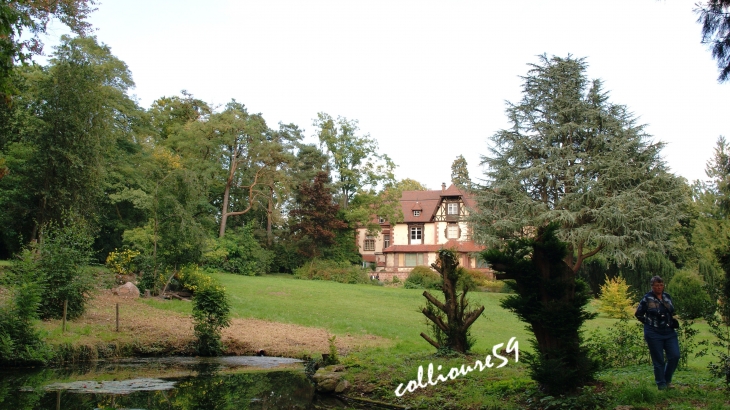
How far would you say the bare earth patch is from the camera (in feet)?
53.9

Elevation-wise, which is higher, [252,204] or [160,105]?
[160,105]

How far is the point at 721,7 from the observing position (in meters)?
7.22

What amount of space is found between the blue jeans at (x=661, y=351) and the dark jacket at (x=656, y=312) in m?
0.08

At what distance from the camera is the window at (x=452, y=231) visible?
55.7m

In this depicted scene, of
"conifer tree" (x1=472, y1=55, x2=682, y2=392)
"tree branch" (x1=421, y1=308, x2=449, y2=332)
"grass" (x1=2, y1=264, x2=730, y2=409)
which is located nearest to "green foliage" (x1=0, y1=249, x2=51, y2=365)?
"grass" (x1=2, y1=264, x2=730, y2=409)

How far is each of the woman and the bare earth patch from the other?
29.9 ft

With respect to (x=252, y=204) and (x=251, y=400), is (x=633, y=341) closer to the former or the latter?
(x=251, y=400)

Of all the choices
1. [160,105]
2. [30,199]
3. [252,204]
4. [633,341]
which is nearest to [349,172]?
[252,204]

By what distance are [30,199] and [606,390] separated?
2925 cm

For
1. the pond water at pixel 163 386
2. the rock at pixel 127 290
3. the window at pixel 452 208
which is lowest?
the pond water at pixel 163 386

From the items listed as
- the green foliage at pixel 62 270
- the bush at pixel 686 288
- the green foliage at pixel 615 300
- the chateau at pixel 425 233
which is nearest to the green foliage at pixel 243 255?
the chateau at pixel 425 233

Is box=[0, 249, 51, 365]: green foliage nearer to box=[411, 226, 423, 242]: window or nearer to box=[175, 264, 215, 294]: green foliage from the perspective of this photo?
box=[175, 264, 215, 294]: green foliage

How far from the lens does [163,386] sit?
36.6 ft

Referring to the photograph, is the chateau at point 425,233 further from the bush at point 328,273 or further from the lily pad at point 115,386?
the lily pad at point 115,386
